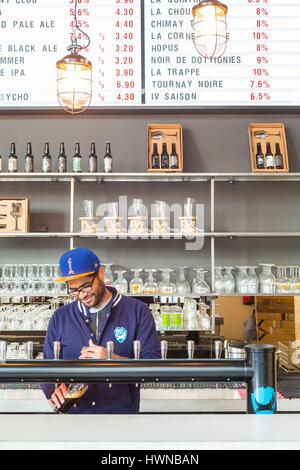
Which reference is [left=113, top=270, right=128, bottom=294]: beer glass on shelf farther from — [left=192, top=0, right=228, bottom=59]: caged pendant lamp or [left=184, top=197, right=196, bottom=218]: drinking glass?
[left=192, top=0, right=228, bottom=59]: caged pendant lamp

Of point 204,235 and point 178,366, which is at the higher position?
point 204,235

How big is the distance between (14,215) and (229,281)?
182cm

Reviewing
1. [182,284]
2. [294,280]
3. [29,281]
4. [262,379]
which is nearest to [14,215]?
[29,281]

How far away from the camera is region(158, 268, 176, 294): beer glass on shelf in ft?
13.7

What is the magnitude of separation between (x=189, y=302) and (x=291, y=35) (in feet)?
7.74

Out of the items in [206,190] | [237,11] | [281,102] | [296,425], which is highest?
[237,11]

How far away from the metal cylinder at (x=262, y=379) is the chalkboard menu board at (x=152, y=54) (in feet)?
11.0

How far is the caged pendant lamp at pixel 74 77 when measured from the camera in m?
2.88

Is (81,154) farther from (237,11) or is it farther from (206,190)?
(237,11)

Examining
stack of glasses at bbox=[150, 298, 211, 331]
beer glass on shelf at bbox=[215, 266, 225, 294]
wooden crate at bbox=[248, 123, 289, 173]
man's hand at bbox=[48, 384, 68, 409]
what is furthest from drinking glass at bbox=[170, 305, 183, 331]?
man's hand at bbox=[48, 384, 68, 409]

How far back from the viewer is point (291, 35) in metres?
4.28

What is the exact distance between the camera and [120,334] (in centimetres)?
227

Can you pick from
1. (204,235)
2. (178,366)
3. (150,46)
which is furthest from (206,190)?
(178,366)

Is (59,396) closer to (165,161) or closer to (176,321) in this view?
(176,321)
